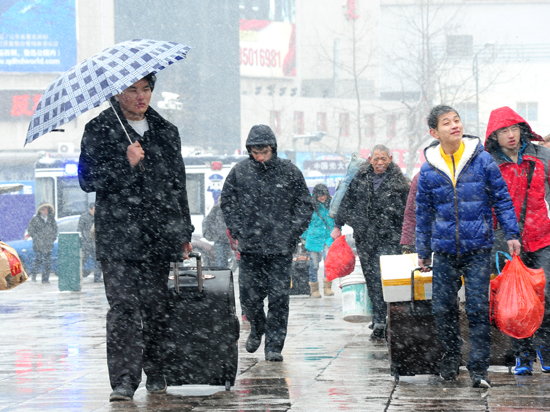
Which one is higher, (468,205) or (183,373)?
(468,205)

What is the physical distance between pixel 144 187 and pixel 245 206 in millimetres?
2035

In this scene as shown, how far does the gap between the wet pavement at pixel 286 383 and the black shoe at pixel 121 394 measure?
1.7 inches

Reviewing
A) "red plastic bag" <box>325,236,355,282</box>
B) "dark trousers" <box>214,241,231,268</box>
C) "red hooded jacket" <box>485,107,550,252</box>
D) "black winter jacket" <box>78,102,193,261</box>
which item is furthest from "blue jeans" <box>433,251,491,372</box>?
"dark trousers" <box>214,241,231,268</box>

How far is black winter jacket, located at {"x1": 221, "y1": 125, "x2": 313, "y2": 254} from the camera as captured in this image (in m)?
7.59

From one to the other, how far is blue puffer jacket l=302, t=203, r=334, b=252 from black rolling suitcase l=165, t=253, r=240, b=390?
9.87 metres

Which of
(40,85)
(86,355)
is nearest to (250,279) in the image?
(86,355)

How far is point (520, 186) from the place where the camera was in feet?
21.3

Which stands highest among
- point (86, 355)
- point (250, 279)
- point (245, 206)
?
point (245, 206)

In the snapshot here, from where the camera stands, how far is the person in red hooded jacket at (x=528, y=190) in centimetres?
633

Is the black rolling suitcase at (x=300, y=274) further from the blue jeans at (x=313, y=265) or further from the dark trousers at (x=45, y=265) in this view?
the dark trousers at (x=45, y=265)

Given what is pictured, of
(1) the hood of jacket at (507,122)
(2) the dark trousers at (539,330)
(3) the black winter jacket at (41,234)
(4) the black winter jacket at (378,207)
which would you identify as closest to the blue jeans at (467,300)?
(2) the dark trousers at (539,330)

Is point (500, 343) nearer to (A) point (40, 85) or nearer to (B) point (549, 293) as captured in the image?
(B) point (549, 293)

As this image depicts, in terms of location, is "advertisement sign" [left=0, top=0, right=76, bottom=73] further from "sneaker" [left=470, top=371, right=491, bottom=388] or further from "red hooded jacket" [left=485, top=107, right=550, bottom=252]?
"sneaker" [left=470, top=371, right=491, bottom=388]

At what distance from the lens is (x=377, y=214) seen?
8.98 meters
